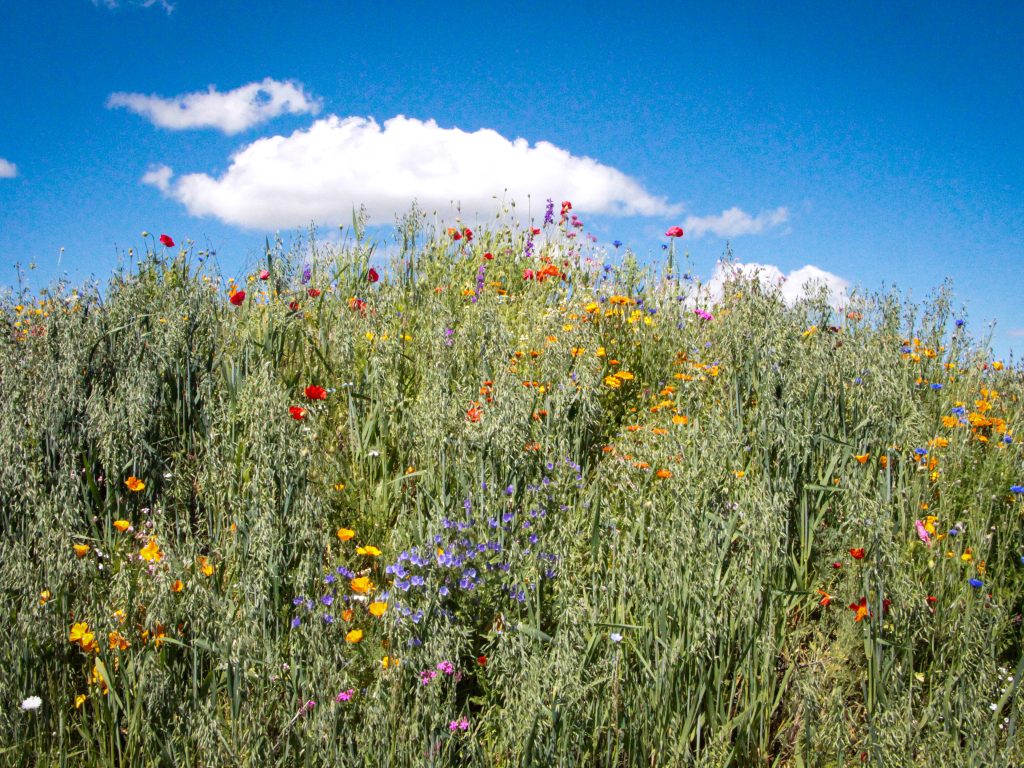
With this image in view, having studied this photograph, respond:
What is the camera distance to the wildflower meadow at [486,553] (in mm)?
1801

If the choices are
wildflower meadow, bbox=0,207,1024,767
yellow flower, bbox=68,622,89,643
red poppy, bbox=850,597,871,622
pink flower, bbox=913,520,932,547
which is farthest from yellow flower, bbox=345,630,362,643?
pink flower, bbox=913,520,932,547

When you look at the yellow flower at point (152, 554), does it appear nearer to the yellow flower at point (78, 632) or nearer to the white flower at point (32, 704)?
the yellow flower at point (78, 632)

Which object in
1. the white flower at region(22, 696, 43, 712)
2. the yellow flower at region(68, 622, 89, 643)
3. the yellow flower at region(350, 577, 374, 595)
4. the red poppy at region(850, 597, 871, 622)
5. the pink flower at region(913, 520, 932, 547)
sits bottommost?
the white flower at region(22, 696, 43, 712)

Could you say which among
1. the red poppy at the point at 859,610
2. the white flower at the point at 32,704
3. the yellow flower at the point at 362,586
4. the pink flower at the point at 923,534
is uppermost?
the pink flower at the point at 923,534

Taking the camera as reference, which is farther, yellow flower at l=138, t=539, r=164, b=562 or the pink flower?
the pink flower

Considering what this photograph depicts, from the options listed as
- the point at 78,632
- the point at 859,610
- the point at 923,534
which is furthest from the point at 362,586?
the point at 923,534

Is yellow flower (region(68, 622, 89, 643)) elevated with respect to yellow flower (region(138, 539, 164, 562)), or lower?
lower

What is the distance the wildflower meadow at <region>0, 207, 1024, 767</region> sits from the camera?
1801 mm

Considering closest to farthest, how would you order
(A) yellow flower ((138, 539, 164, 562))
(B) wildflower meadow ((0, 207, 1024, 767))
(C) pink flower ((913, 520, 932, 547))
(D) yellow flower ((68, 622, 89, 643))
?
(B) wildflower meadow ((0, 207, 1024, 767)) < (D) yellow flower ((68, 622, 89, 643)) < (A) yellow flower ((138, 539, 164, 562)) < (C) pink flower ((913, 520, 932, 547))

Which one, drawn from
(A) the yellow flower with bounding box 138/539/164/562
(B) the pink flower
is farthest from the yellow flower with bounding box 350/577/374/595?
(B) the pink flower

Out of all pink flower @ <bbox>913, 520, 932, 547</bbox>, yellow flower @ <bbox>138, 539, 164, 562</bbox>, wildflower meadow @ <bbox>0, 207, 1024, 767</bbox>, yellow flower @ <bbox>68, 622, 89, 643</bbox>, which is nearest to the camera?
wildflower meadow @ <bbox>0, 207, 1024, 767</bbox>

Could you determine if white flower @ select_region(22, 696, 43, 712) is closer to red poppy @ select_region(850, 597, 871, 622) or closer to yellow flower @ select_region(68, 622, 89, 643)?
yellow flower @ select_region(68, 622, 89, 643)

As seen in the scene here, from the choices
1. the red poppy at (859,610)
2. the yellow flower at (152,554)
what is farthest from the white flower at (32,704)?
the red poppy at (859,610)

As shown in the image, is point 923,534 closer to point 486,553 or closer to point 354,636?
point 486,553
